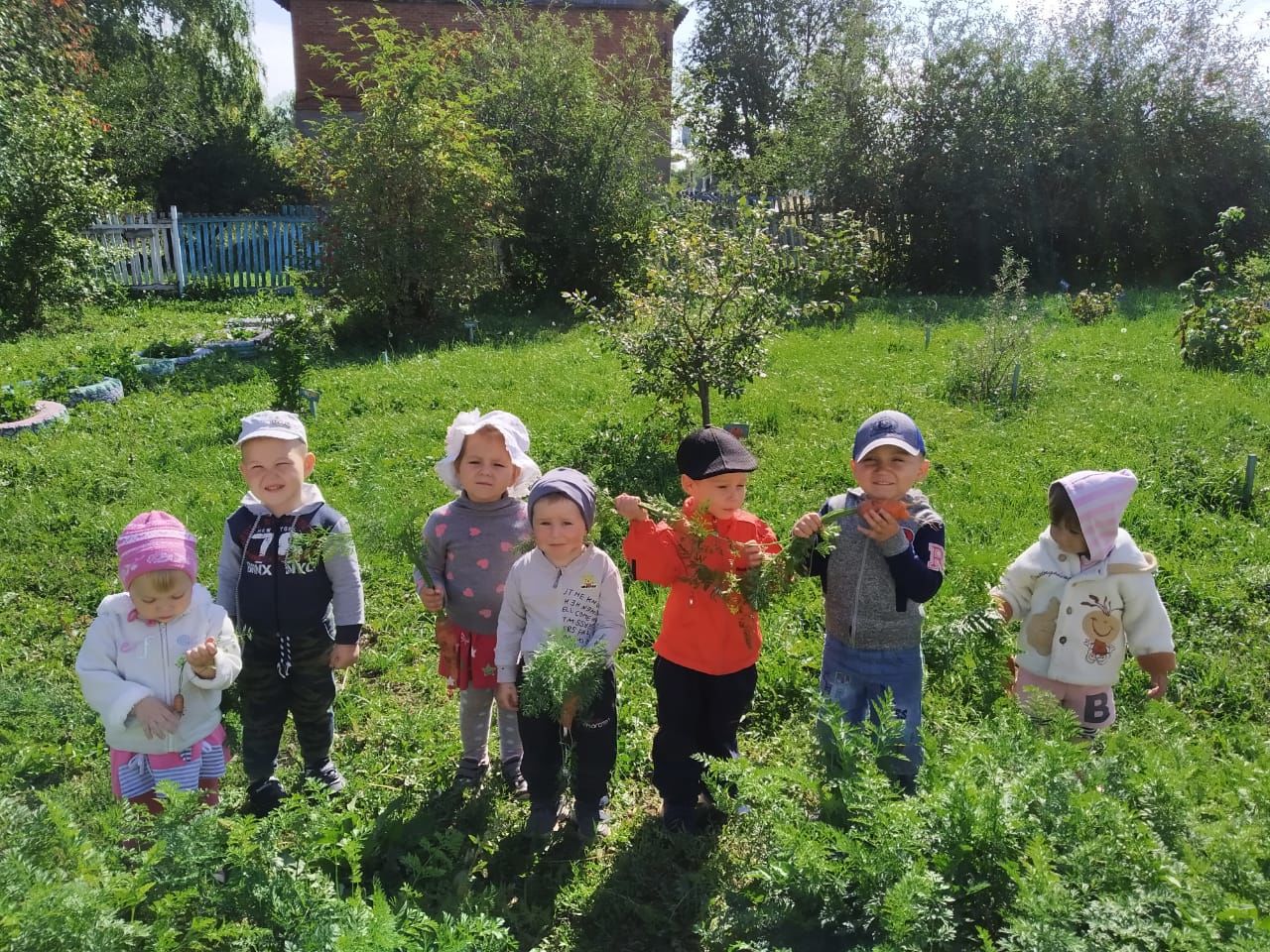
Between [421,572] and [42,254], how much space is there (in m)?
13.6

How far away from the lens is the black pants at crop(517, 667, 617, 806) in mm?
3064

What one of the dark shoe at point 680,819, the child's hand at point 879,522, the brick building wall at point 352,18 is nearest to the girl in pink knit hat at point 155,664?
the dark shoe at point 680,819

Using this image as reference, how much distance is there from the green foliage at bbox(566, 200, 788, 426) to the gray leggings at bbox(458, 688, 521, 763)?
3.58 metres

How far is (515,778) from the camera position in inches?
140

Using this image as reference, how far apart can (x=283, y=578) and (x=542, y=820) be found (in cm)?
129

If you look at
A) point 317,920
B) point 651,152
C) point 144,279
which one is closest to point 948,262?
point 651,152

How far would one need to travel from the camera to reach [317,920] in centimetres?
206

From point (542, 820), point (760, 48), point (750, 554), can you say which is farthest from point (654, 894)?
point (760, 48)

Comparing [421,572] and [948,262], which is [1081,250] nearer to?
[948,262]

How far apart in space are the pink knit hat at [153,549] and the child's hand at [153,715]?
39 cm

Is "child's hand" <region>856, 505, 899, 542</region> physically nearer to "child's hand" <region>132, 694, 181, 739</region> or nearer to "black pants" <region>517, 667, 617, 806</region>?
"black pants" <region>517, 667, 617, 806</region>

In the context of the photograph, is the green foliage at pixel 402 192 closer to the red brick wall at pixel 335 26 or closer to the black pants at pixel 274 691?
the black pants at pixel 274 691

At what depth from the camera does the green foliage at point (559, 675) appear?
2.64m

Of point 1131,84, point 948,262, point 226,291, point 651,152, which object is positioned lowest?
point 226,291
